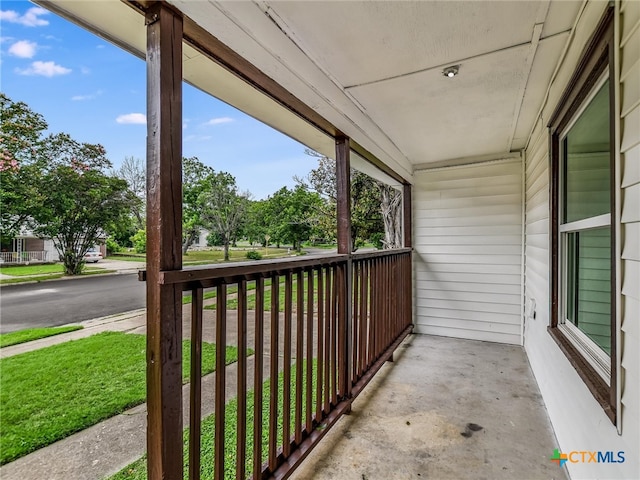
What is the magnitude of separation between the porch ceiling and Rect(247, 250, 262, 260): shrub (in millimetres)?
867

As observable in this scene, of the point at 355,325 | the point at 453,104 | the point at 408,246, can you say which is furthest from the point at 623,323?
the point at 408,246

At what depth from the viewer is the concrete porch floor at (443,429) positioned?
70.0 inches

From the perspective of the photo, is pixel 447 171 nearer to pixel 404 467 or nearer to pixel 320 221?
pixel 320 221

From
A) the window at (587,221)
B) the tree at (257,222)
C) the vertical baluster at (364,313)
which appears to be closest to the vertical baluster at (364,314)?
the vertical baluster at (364,313)

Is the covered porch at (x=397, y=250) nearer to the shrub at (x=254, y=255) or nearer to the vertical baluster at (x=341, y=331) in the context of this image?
the vertical baluster at (x=341, y=331)

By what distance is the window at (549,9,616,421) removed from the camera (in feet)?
4.08

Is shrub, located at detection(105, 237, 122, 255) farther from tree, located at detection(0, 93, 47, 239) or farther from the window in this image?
the window

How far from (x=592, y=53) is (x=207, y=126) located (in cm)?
169

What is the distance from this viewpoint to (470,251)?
4.05 meters

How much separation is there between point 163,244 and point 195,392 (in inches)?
22.3

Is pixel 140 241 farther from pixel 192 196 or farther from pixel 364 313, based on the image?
pixel 364 313

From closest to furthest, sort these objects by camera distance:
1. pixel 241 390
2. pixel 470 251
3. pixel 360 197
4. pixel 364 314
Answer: pixel 241 390
pixel 364 314
pixel 470 251
pixel 360 197

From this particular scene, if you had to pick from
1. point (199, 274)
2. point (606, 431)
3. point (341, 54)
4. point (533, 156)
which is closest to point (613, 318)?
point (606, 431)

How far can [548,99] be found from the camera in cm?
225
